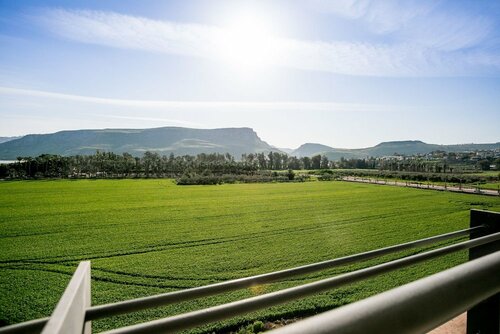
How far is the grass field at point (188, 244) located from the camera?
9711 mm

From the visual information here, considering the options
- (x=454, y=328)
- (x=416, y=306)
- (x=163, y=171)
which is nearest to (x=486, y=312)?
(x=416, y=306)

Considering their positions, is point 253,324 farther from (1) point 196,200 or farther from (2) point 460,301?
(1) point 196,200

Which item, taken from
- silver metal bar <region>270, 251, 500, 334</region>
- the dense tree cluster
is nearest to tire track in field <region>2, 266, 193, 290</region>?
silver metal bar <region>270, 251, 500, 334</region>

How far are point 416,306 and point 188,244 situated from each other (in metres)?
16.2

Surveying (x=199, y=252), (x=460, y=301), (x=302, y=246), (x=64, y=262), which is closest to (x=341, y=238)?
(x=302, y=246)

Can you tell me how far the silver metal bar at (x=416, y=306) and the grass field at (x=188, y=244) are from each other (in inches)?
314

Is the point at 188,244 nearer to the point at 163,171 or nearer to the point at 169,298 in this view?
the point at 169,298

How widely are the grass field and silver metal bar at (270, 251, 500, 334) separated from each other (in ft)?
26.1

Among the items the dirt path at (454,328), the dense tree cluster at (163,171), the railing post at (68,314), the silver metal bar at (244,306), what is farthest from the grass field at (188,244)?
the dense tree cluster at (163,171)

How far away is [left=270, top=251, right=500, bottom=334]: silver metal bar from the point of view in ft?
1.46

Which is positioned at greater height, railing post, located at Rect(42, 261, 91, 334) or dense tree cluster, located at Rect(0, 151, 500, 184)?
railing post, located at Rect(42, 261, 91, 334)

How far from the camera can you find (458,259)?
12.2 metres

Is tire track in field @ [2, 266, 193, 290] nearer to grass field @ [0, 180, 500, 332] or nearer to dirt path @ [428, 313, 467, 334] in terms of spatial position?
grass field @ [0, 180, 500, 332]

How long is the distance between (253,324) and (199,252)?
7240mm
